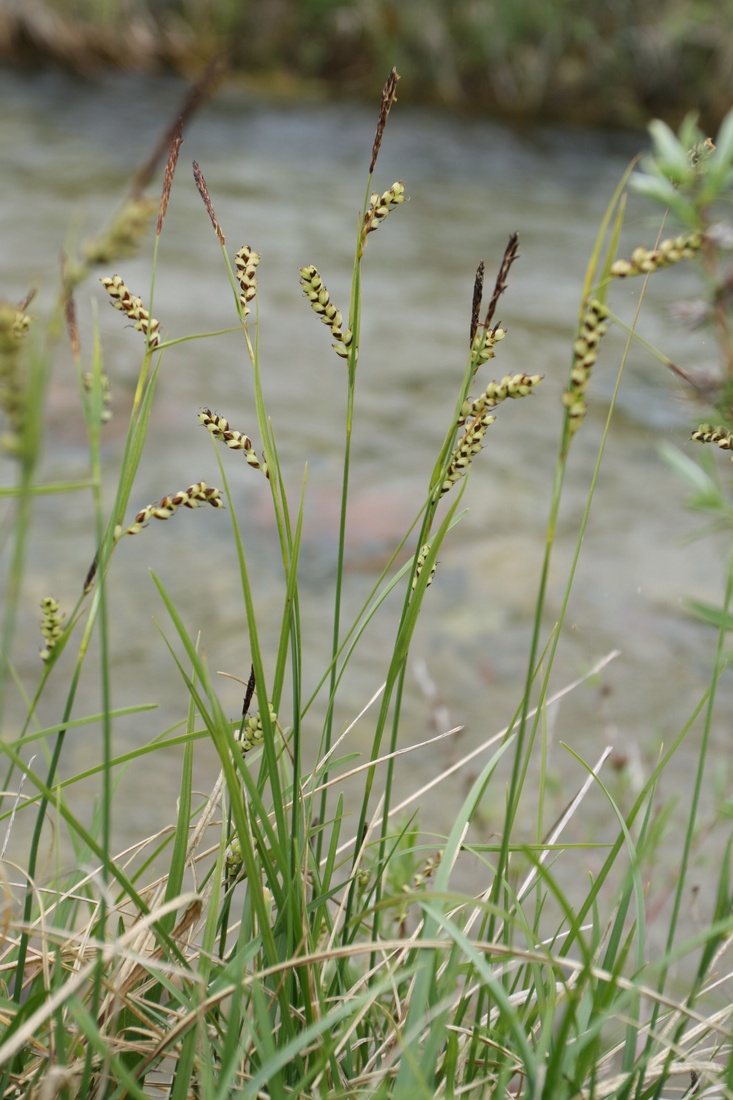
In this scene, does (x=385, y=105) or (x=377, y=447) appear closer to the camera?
(x=385, y=105)

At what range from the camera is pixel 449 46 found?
7484mm

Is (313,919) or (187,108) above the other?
(187,108)

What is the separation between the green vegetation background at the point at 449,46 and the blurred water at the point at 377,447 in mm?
1081

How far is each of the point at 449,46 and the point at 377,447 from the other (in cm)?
499

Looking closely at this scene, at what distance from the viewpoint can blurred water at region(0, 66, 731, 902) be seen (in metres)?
2.47

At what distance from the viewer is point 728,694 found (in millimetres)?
2496

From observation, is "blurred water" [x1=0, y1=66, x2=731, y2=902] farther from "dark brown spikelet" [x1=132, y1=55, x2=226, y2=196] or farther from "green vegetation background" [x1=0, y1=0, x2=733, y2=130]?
"green vegetation background" [x1=0, y1=0, x2=733, y2=130]

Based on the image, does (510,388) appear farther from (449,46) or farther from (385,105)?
(449,46)

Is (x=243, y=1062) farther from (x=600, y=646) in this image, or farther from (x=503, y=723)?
(x=600, y=646)

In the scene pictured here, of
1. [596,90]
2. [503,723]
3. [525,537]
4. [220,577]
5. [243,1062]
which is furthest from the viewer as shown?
[596,90]

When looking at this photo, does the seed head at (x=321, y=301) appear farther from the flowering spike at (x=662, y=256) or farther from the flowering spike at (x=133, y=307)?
the flowering spike at (x=662, y=256)

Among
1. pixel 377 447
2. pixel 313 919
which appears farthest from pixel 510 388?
pixel 377 447

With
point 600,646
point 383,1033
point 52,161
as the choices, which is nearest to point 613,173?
point 52,161

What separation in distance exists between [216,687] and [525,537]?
1011 millimetres
